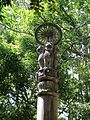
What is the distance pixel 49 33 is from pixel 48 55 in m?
0.81

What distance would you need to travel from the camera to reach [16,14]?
16.1m

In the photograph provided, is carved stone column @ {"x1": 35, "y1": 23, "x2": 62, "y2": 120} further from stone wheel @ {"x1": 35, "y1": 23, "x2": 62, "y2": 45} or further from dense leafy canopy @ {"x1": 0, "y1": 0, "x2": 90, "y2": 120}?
dense leafy canopy @ {"x1": 0, "y1": 0, "x2": 90, "y2": 120}

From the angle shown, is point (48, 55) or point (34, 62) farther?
point (34, 62)

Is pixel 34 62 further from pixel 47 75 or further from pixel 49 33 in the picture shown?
pixel 47 75

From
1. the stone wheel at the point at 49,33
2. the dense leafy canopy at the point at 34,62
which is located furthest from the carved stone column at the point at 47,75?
the dense leafy canopy at the point at 34,62

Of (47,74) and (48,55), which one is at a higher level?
(48,55)

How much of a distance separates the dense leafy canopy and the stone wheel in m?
4.83

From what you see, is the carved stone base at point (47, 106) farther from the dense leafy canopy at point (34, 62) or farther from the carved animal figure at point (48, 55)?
the dense leafy canopy at point (34, 62)

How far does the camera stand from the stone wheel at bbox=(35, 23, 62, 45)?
8977 millimetres

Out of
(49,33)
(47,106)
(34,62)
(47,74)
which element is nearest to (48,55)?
(47,74)

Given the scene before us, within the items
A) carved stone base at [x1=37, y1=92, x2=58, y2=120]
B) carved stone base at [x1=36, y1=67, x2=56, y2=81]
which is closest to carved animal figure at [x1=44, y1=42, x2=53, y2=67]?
carved stone base at [x1=36, y1=67, x2=56, y2=81]

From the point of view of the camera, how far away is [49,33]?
29.5ft

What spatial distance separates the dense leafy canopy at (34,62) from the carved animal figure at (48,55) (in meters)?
5.33

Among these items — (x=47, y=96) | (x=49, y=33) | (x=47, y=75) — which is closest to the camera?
(x=47, y=96)
